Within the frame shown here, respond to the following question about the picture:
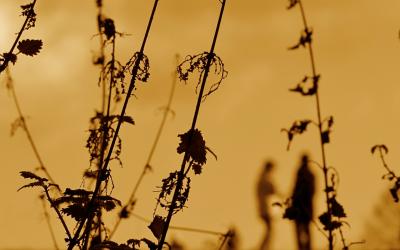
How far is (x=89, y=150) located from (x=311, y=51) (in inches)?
73.6

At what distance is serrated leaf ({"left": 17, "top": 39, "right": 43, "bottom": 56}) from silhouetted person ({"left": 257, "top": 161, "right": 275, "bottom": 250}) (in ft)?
48.0

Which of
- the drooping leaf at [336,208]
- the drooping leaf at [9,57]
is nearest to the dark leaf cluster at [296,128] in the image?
the drooping leaf at [336,208]

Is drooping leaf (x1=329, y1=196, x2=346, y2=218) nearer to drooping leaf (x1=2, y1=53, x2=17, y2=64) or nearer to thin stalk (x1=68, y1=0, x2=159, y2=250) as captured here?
thin stalk (x1=68, y1=0, x2=159, y2=250)

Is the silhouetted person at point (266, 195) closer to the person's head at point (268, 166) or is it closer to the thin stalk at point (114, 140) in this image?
the person's head at point (268, 166)

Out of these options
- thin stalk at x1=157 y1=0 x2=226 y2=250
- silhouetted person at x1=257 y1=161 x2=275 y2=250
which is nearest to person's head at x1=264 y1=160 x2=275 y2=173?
silhouetted person at x1=257 y1=161 x2=275 y2=250

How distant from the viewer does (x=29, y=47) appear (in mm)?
2900

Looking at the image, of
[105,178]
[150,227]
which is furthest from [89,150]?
[150,227]

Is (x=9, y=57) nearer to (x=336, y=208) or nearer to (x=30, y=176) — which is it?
(x=30, y=176)

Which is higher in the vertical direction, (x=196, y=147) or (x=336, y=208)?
(x=336, y=208)

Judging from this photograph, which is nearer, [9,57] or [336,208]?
[9,57]

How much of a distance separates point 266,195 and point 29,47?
14.7 meters

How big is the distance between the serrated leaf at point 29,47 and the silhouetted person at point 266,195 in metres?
14.6

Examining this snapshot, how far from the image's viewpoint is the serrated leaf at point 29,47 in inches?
113

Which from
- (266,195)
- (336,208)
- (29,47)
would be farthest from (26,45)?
(266,195)
